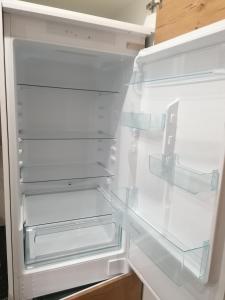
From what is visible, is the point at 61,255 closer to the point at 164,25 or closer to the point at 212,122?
the point at 212,122

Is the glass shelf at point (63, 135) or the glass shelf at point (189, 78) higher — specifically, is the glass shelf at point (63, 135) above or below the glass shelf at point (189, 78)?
below

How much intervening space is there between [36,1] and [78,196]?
128 centimetres

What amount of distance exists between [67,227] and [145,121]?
24.8 inches

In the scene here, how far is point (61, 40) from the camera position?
2.96 ft

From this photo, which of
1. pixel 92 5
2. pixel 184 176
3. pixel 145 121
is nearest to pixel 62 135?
pixel 145 121

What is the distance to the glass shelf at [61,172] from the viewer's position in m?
1.45

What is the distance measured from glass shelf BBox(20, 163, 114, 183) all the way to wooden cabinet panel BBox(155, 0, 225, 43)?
34.2 inches

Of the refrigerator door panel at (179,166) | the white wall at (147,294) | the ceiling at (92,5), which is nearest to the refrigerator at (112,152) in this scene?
the refrigerator door panel at (179,166)

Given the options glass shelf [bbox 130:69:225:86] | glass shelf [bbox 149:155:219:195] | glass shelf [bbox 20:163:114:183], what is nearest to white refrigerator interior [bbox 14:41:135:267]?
glass shelf [bbox 20:163:114:183]

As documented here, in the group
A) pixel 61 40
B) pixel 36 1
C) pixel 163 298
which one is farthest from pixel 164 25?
pixel 163 298

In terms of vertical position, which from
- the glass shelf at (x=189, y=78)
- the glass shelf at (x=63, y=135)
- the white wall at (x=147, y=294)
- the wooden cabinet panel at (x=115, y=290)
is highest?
the glass shelf at (x=189, y=78)

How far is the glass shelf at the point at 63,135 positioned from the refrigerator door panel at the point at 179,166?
0.50 metres

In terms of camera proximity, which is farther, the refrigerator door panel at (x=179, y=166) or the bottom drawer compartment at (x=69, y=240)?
the bottom drawer compartment at (x=69, y=240)

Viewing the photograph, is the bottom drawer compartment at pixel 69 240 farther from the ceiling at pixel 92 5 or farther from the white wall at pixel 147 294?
the ceiling at pixel 92 5
